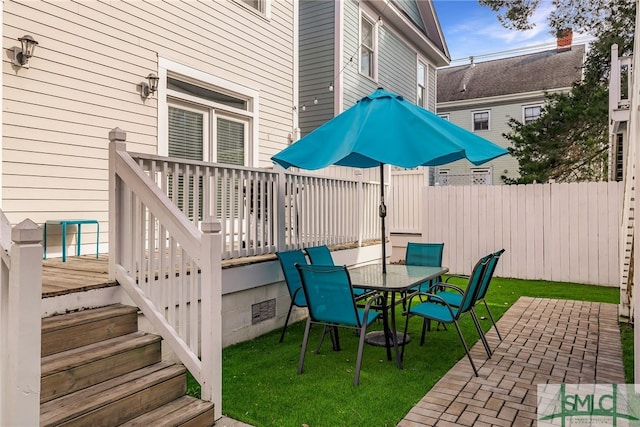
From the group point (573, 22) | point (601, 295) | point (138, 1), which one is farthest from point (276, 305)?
point (573, 22)

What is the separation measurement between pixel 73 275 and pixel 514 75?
72.3ft

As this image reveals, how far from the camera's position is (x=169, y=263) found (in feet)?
10.4

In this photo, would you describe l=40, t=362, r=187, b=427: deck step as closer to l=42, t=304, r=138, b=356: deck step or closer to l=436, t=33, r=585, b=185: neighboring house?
l=42, t=304, r=138, b=356: deck step

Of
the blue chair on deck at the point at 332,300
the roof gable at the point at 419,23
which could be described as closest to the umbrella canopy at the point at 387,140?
the blue chair on deck at the point at 332,300

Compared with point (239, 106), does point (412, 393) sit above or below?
below

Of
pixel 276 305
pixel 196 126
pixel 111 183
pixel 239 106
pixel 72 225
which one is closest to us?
pixel 111 183

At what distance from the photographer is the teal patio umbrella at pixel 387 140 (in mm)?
3854

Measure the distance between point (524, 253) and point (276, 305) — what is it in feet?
18.9

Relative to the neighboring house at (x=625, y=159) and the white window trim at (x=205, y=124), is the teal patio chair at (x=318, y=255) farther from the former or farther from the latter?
the neighboring house at (x=625, y=159)

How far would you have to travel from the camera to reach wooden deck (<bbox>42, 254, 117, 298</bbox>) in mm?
3029

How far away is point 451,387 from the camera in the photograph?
11.2 ft

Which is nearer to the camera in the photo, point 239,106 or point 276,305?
point 276,305

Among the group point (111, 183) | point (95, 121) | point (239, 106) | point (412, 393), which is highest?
point (239, 106)

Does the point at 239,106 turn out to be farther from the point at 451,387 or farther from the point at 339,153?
the point at 451,387
